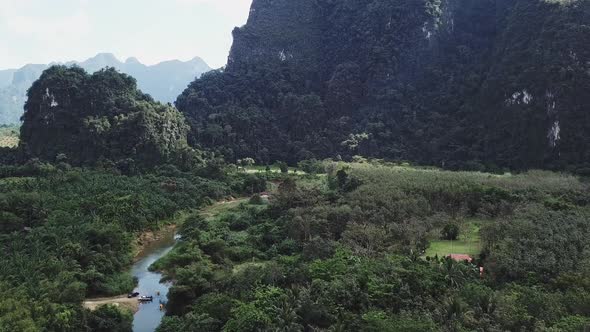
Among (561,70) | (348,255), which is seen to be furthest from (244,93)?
(348,255)

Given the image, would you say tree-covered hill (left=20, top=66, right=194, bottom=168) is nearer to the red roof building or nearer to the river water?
the river water

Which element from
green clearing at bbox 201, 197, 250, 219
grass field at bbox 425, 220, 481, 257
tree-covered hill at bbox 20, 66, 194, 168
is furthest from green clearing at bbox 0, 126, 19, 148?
grass field at bbox 425, 220, 481, 257

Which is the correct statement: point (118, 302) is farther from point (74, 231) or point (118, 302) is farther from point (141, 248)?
point (141, 248)

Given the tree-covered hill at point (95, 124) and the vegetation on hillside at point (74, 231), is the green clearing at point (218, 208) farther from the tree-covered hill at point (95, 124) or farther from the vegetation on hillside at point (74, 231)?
the tree-covered hill at point (95, 124)

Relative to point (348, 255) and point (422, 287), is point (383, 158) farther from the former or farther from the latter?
point (422, 287)

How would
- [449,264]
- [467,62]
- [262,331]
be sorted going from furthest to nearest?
[467,62] → [449,264] → [262,331]

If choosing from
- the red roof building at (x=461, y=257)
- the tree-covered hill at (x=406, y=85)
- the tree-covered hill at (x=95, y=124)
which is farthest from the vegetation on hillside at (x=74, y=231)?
the tree-covered hill at (x=406, y=85)

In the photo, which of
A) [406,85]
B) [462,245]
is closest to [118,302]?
[462,245]
